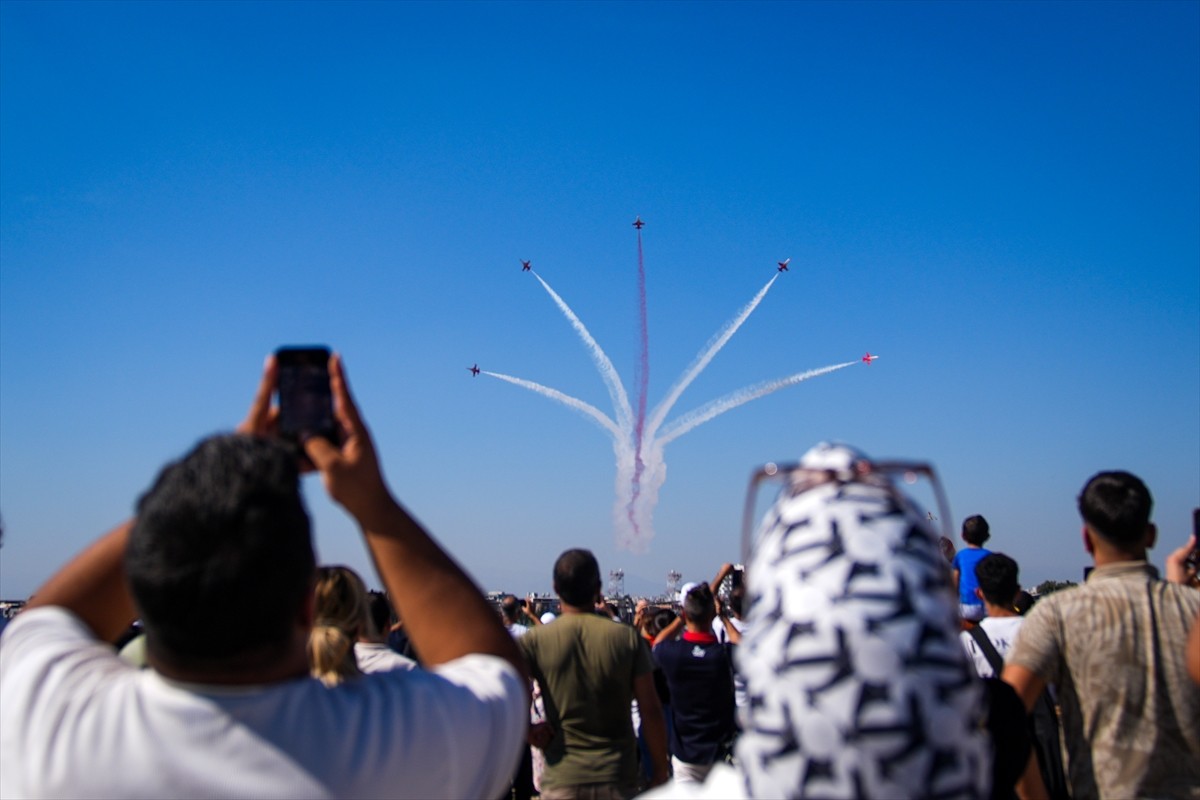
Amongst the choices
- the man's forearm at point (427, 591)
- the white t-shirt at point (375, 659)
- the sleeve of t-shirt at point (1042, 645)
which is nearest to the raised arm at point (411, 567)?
the man's forearm at point (427, 591)

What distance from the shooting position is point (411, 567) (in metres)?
2.33

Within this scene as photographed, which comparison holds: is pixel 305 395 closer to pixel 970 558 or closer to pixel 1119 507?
pixel 1119 507

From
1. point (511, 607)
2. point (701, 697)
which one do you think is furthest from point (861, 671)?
point (511, 607)

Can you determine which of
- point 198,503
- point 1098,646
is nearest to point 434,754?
point 198,503

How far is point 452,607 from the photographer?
93.1 inches

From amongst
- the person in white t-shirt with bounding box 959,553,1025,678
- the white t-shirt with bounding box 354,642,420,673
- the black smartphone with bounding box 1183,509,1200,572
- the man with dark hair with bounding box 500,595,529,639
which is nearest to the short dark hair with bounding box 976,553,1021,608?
the person in white t-shirt with bounding box 959,553,1025,678

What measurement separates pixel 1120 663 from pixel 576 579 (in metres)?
3.98

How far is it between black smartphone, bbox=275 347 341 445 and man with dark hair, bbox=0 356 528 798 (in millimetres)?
125

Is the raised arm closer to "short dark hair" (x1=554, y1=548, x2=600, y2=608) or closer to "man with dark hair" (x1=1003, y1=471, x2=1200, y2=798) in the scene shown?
"man with dark hair" (x1=1003, y1=471, x2=1200, y2=798)

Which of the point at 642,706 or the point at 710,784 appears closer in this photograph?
the point at 710,784

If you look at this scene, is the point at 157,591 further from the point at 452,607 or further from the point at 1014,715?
the point at 1014,715

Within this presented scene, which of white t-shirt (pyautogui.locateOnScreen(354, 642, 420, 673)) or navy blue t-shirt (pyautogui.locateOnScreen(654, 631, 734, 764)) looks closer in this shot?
white t-shirt (pyautogui.locateOnScreen(354, 642, 420, 673))

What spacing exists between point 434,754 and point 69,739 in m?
0.75

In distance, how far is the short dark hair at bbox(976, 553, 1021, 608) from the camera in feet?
24.1
